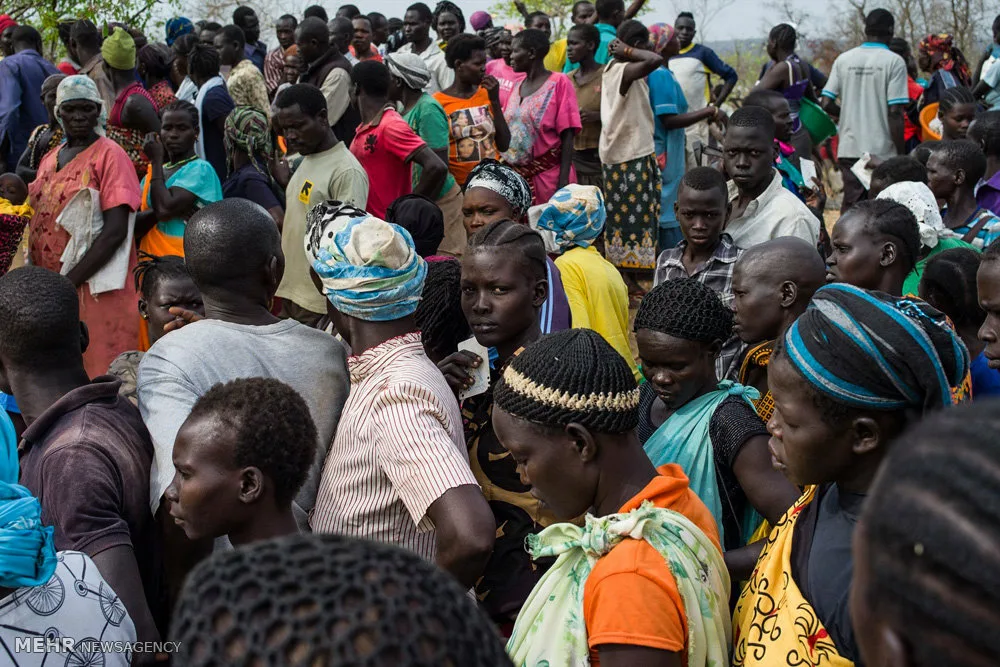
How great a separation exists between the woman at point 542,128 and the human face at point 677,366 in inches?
192

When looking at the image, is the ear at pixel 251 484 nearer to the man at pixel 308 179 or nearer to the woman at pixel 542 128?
the man at pixel 308 179

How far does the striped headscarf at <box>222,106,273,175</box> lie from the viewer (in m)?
6.55

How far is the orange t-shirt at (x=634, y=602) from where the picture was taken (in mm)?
1832

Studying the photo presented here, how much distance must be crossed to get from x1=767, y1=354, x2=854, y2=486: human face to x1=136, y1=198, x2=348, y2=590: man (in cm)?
124

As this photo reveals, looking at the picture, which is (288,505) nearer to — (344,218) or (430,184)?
(344,218)

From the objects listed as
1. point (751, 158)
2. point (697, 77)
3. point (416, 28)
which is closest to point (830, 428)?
point (751, 158)

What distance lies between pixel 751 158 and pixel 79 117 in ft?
11.7

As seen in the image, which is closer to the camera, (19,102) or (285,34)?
(19,102)

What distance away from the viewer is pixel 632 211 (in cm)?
838

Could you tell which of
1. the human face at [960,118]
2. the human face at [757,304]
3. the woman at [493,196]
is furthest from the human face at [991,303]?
the human face at [960,118]

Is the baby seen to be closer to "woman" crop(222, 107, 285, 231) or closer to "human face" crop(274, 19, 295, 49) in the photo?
"woman" crop(222, 107, 285, 231)

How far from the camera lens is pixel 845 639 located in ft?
5.89

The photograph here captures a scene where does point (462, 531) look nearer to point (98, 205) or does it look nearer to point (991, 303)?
point (991, 303)

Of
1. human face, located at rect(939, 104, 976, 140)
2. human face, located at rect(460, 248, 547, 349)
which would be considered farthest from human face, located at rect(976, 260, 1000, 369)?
human face, located at rect(939, 104, 976, 140)
